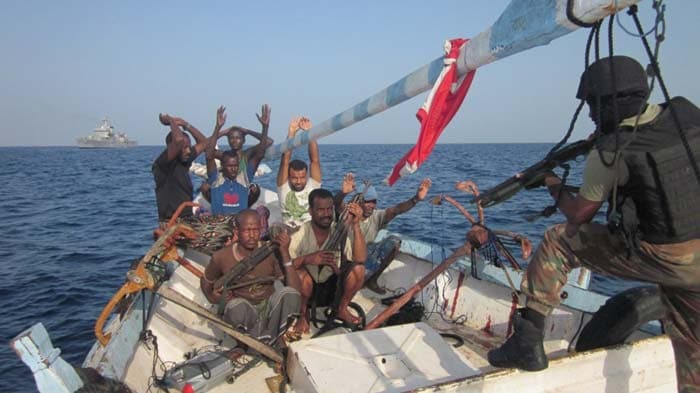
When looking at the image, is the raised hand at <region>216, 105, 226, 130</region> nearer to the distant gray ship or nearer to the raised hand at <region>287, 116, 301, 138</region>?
the raised hand at <region>287, 116, 301, 138</region>

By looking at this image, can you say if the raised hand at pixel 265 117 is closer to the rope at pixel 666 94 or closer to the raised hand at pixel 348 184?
the raised hand at pixel 348 184

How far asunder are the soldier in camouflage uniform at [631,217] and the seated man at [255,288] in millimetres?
2216

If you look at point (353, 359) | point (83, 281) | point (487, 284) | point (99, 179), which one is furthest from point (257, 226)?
point (99, 179)

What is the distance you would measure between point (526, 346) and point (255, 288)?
2.95m

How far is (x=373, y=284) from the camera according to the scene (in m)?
6.64

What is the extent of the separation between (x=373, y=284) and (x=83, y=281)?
24.3 feet

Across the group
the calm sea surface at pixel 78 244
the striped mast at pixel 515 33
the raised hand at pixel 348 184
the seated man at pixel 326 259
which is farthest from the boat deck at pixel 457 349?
the calm sea surface at pixel 78 244

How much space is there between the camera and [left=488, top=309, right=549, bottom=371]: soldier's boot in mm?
2881

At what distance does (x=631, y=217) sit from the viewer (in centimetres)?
264

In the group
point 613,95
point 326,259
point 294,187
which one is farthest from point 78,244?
point 613,95

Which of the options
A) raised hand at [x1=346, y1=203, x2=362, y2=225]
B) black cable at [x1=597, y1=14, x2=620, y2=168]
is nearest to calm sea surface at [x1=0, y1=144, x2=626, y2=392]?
raised hand at [x1=346, y1=203, x2=362, y2=225]

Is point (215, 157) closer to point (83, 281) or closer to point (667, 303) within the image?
point (83, 281)

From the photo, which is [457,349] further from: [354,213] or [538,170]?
[538,170]

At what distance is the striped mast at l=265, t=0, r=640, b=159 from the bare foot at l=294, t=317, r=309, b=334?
2845 millimetres
